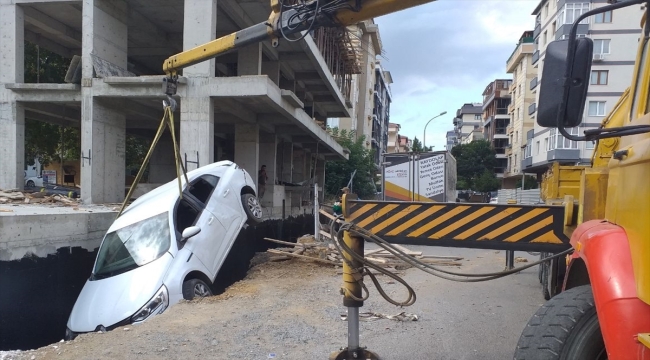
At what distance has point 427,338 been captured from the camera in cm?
552

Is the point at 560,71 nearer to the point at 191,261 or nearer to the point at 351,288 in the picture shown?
the point at 351,288

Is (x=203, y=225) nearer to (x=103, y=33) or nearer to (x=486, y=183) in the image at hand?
(x=103, y=33)

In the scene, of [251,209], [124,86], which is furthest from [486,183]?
[251,209]

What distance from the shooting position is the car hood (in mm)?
6199

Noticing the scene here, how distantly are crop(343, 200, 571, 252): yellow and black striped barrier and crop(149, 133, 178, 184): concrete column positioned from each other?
17.8 m

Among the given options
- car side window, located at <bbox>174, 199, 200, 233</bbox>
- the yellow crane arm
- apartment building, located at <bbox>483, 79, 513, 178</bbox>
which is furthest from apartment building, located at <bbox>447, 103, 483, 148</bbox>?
the yellow crane arm

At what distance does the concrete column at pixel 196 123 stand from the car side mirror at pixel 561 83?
40.2 feet

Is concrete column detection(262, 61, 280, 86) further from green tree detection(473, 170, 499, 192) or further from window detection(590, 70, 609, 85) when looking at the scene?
green tree detection(473, 170, 499, 192)

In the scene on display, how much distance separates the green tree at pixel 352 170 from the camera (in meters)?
32.7

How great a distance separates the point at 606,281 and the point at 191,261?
6187 millimetres

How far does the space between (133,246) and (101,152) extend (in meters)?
8.25

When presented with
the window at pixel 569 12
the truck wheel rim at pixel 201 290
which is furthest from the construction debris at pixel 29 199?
the window at pixel 569 12

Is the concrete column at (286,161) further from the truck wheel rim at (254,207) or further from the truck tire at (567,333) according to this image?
the truck tire at (567,333)

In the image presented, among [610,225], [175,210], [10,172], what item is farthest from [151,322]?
[10,172]
